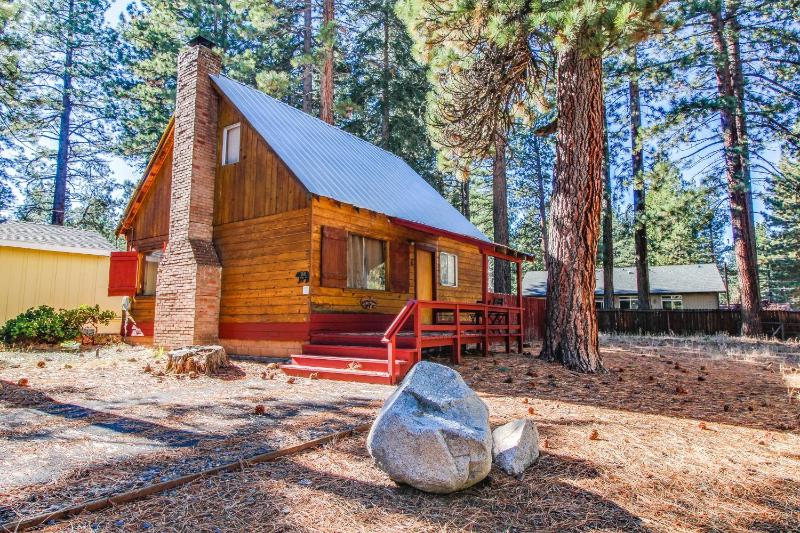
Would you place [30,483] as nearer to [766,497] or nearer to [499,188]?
[766,497]

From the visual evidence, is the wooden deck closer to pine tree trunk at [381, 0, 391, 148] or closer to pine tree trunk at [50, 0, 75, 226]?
pine tree trunk at [381, 0, 391, 148]

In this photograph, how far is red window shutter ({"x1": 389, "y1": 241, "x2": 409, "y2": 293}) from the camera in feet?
38.7

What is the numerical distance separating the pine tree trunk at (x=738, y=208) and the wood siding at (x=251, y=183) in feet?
48.8

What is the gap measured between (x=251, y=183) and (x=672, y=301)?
3239cm

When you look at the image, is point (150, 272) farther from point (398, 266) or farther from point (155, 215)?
point (398, 266)

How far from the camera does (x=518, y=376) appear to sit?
731cm

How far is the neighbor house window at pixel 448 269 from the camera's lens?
1402cm

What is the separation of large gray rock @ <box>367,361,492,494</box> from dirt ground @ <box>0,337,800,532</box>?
0.41 ft

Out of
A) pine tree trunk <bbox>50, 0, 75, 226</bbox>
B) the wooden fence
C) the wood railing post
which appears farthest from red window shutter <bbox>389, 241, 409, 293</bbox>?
pine tree trunk <bbox>50, 0, 75, 226</bbox>

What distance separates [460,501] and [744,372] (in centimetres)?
782

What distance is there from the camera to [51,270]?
46.2 ft

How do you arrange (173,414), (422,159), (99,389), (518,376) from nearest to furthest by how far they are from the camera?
1. (173,414)
2. (99,389)
3. (518,376)
4. (422,159)

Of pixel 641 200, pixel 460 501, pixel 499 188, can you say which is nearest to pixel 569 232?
pixel 460 501

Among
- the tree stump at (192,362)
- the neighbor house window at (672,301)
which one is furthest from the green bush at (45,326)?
the neighbor house window at (672,301)
